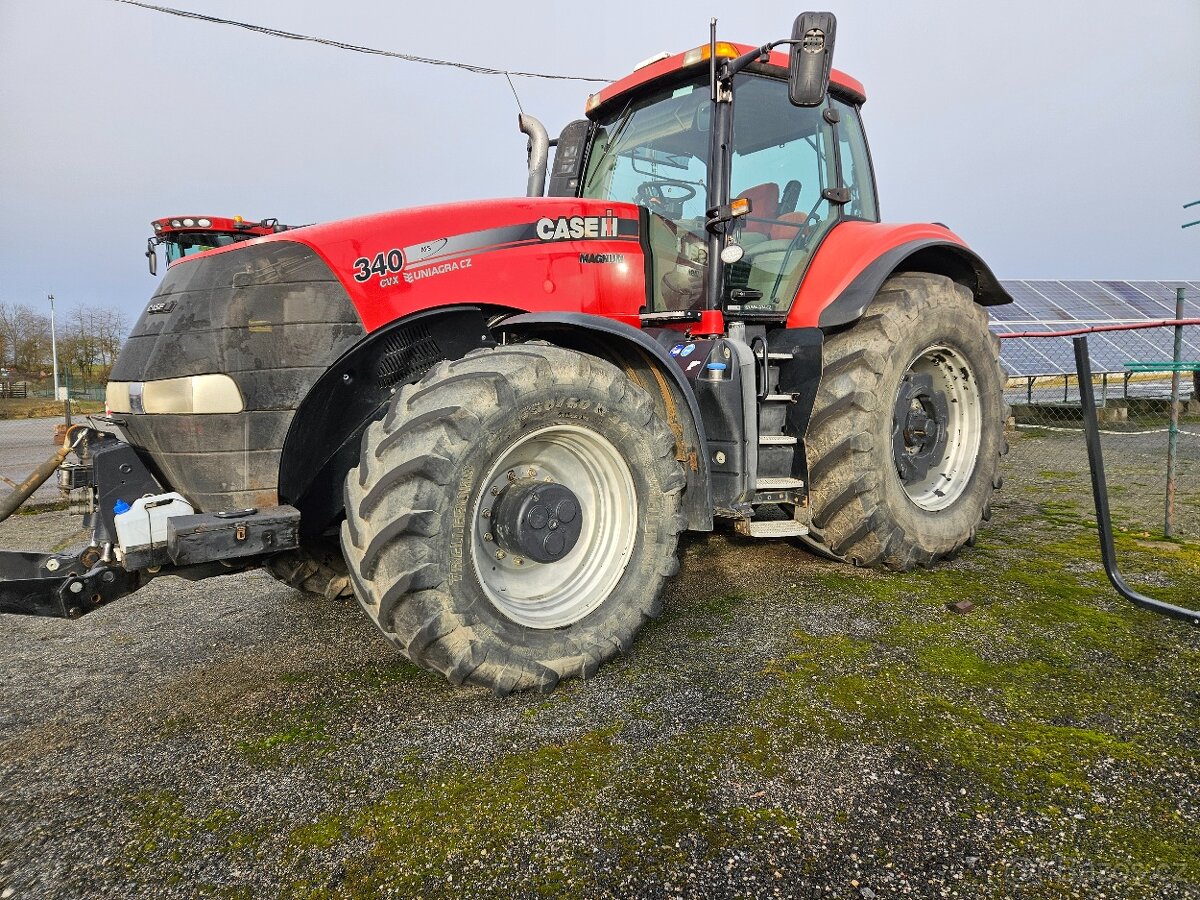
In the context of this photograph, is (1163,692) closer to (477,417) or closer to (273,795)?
(477,417)

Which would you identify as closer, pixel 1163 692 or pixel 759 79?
pixel 1163 692

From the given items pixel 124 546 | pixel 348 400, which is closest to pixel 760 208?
Result: pixel 348 400

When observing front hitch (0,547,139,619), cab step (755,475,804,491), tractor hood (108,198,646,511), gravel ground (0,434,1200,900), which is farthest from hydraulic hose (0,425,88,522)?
cab step (755,475,804,491)

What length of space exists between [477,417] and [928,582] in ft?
8.50

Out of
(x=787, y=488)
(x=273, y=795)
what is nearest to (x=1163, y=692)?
(x=787, y=488)

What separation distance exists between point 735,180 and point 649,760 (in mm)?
2793

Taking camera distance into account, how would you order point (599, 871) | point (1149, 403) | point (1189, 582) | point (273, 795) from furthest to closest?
point (1149, 403) → point (1189, 582) → point (273, 795) → point (599, 871)

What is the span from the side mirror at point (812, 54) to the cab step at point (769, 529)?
190cm

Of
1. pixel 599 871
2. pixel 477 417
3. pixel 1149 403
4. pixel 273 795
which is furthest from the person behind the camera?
pixel 1149 403

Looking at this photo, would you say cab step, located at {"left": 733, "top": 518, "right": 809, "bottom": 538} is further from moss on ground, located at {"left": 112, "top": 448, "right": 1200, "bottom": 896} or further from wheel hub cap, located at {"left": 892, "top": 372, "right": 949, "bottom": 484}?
wheel hub cap, located at {"left": 892, "top": 372, "right": 949, "bottom": 484}

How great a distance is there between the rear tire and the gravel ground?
42 cm

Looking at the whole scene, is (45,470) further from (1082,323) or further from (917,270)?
(1082,323)

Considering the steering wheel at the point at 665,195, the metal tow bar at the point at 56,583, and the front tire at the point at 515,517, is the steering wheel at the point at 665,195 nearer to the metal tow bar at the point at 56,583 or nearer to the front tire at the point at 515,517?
the front tire at the point at 515,517

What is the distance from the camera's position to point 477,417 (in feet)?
7.68
